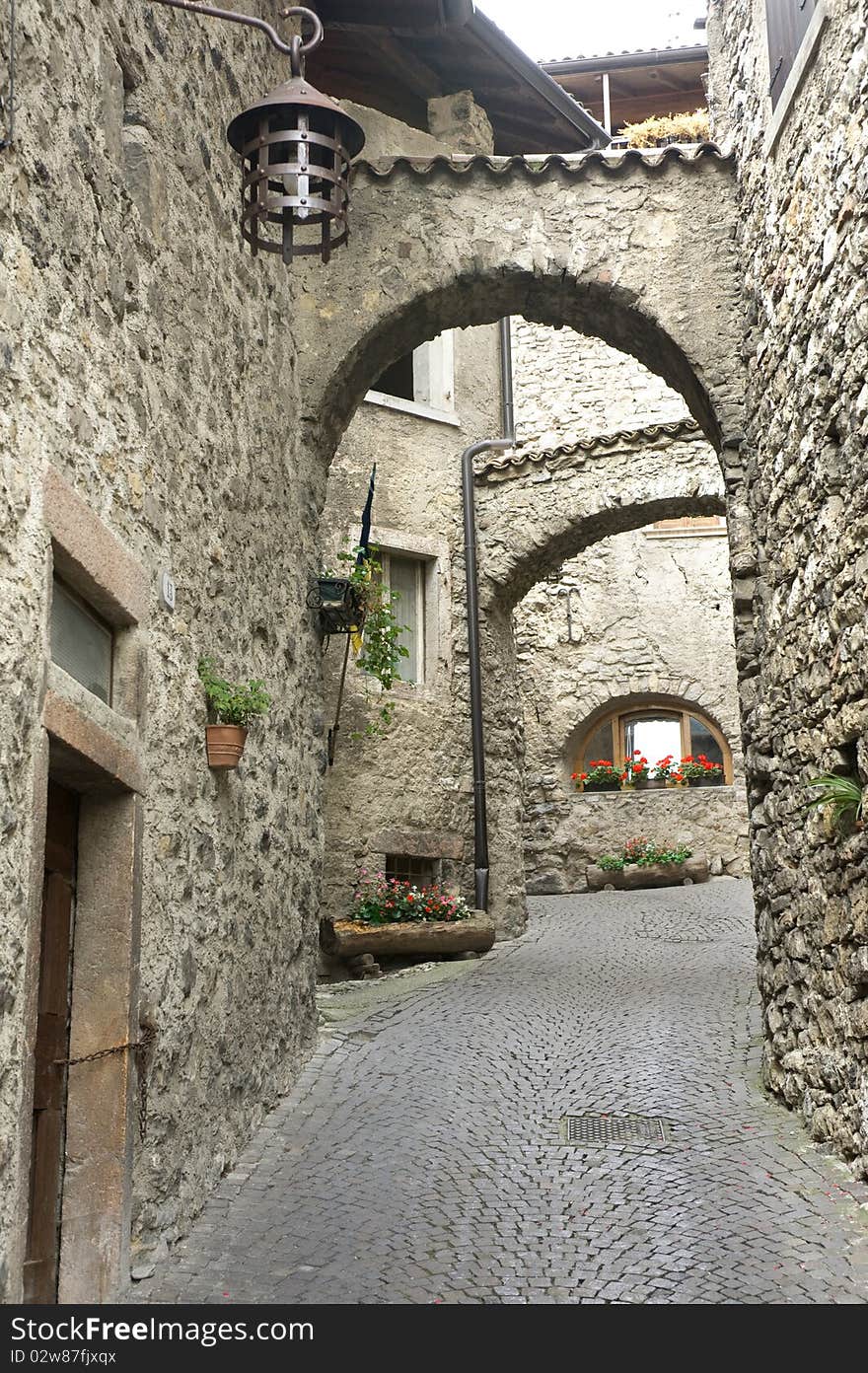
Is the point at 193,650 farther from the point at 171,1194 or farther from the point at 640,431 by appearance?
the point at 640,431

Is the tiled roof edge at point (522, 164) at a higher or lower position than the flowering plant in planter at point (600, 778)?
higher

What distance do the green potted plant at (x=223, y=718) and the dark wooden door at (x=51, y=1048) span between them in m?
0.93

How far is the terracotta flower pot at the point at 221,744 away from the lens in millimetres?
4867

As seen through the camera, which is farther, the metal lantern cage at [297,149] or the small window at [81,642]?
the metal lantern cage at [297,149]

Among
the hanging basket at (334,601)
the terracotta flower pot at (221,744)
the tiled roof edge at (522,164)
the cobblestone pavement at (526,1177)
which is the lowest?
the cobblestone pavement at (526,1177)

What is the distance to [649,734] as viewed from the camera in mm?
14453

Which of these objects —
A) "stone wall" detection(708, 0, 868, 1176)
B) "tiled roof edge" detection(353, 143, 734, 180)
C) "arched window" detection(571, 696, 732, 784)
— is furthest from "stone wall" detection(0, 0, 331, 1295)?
"arched window" detection(571, 696, 732, 784)

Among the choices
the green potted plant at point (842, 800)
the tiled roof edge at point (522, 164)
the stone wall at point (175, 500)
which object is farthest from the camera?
the tiled roof edge at point (522, 164)

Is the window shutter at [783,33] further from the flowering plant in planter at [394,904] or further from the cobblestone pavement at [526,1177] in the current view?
the flowering plant in planter at [394,904]

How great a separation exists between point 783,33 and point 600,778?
9.05 m

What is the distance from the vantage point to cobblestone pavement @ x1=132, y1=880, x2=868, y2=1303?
396 cm

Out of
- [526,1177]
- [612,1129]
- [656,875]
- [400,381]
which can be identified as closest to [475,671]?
[400,381]

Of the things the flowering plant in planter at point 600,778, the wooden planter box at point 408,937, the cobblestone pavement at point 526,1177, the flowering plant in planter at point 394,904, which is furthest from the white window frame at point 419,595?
the flowering plant in planter at point 600,778
